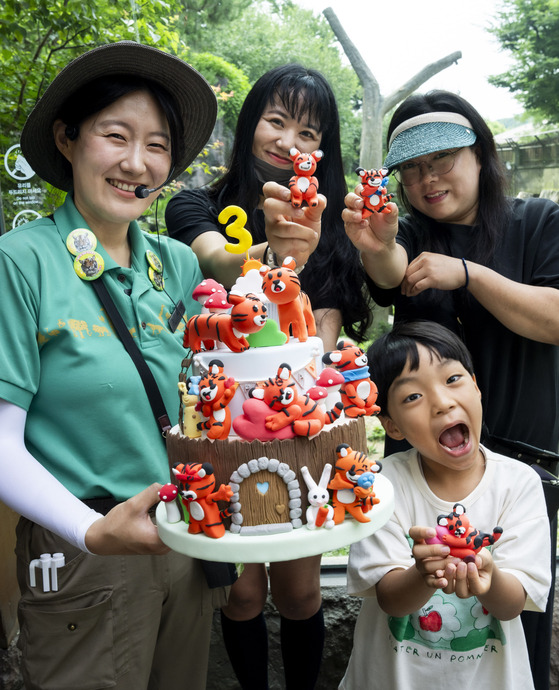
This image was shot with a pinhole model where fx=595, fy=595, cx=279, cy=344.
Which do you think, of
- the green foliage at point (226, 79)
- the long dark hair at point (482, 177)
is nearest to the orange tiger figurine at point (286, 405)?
the long dark hair at point (482, 177)

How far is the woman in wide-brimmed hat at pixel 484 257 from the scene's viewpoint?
189 cm

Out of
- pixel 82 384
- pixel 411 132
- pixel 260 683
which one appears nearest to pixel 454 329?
pixel 411 132

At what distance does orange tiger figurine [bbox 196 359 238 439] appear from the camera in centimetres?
118

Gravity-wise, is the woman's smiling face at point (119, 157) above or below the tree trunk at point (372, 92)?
below

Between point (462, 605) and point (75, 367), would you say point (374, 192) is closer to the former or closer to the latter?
point (75, 367)

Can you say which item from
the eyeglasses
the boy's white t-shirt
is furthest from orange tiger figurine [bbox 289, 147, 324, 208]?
the boy's white t-shirt

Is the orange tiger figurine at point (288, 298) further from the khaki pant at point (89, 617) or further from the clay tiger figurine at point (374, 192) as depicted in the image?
the khaki pant at point (89, 617)

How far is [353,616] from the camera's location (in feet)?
8.61

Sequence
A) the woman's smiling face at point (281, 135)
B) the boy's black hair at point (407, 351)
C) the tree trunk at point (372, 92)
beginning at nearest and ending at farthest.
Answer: the boy's black hair at point (407, 351), the woman's smiling face at point (281, 135), the tree trunk at point (372, 92)

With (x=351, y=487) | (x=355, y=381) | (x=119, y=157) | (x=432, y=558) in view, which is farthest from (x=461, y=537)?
(x=119, y=157)

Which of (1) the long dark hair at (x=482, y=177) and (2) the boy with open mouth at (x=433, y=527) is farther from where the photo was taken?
(1) the long dark hair at (x=482, y=177)

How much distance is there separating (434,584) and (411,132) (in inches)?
53.9

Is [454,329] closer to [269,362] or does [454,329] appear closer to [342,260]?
[342,260]

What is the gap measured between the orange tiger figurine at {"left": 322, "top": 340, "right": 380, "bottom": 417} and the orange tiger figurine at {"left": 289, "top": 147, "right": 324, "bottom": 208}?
1.29 feet
